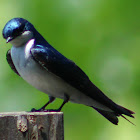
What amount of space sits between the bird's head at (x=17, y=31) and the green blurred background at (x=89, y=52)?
1.17m

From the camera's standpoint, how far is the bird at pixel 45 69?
10.4ft

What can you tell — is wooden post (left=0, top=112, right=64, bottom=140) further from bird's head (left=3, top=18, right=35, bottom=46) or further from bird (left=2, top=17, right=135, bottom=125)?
bird's head (left=3, top=18, right=35, bottom=46)

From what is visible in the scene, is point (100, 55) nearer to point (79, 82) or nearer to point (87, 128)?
point (87, 128)

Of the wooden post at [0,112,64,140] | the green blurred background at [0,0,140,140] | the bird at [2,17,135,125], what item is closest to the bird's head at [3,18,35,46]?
the bird at [2,17,135,125]

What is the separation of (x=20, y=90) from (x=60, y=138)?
234 centimetres

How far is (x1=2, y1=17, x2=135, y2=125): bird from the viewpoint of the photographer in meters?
3.18

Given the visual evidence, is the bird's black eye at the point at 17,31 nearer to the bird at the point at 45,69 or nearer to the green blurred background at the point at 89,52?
the bird at the point at 45,69

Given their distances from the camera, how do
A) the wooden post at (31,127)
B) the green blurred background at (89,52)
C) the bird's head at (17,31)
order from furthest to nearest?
the green blurred background at (89,52) < the bird's head at (17,31) < the wooden post at (31,127)

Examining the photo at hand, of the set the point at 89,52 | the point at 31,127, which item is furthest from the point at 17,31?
the point at 89,52

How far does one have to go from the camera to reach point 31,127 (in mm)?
2383

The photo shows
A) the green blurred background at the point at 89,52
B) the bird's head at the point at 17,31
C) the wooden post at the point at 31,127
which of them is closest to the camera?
the wooden post at the point at 31,127

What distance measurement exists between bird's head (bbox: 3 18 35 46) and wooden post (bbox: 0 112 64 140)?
825 mm

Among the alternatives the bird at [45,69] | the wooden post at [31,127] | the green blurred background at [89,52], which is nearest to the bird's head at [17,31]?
the bird at [45,69]

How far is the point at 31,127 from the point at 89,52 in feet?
7.78
